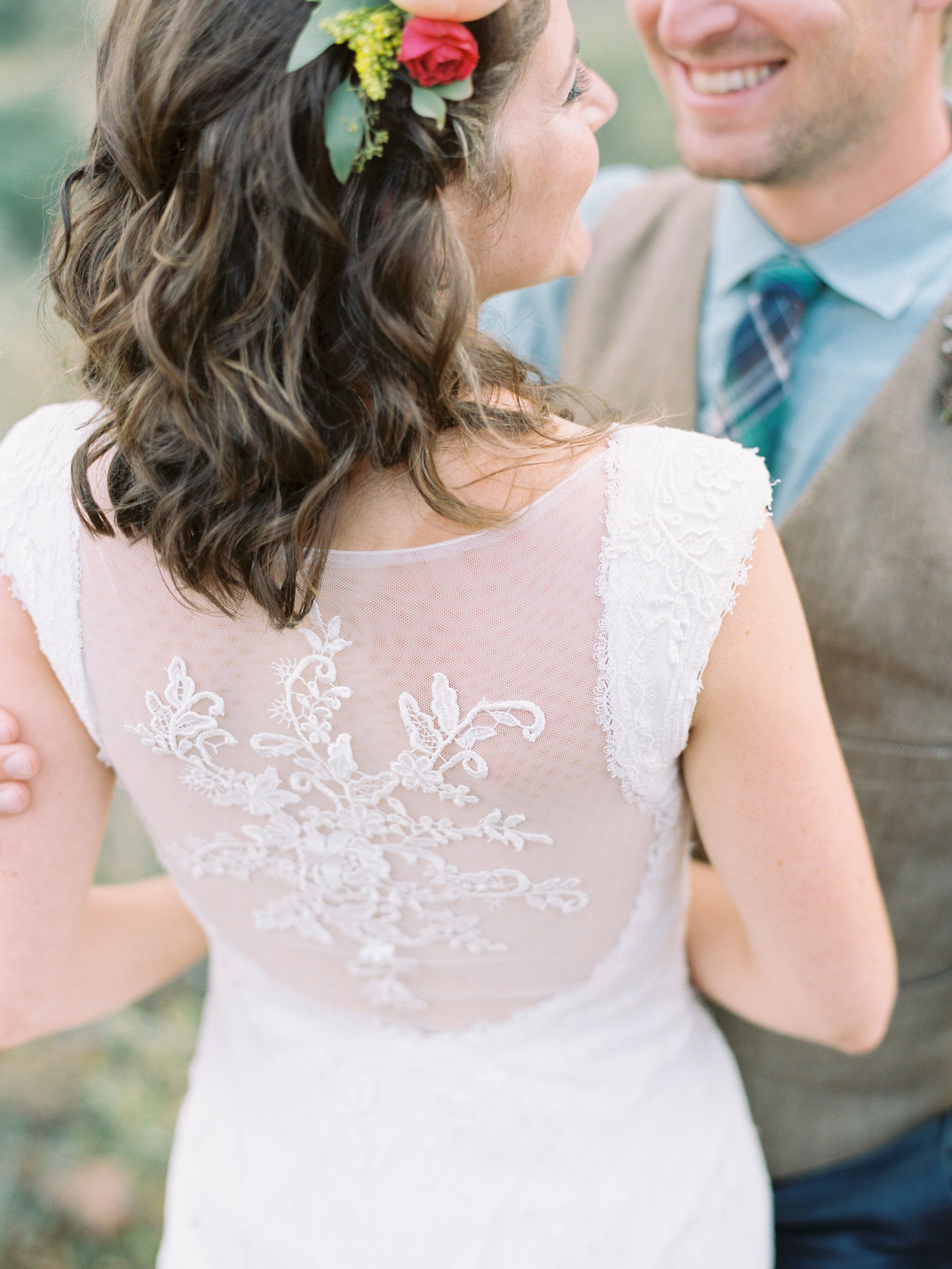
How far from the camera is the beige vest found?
1278mm

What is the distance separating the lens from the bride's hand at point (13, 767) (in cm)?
93

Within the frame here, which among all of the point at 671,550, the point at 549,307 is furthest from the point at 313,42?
the point at 549,307

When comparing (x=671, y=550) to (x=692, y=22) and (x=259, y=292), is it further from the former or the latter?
(x=692, y=22)

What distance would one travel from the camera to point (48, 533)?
881mm

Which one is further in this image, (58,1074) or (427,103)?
(58,1074)

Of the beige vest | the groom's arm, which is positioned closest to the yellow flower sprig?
the beige vest

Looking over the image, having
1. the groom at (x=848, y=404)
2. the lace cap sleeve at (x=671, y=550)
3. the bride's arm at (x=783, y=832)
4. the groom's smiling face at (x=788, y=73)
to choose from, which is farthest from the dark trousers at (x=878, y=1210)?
the groom's smiling face at (x=788, y=73)

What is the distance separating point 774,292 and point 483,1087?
1.19 meters

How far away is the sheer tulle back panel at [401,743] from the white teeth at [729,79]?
39.5 inches

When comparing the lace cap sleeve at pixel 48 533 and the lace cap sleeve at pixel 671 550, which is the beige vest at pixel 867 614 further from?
the lace cap sleeve at pixel 48 533

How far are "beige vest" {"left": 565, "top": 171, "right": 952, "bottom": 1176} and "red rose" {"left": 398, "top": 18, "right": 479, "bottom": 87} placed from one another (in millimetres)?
784

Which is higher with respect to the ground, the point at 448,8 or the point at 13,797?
the point at 448,8

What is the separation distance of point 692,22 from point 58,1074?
232 cm

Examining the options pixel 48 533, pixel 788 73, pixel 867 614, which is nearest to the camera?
pixel 48 533
